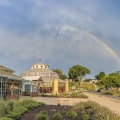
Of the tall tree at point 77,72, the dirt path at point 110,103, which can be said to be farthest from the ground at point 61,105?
the tall tree at point 77,72

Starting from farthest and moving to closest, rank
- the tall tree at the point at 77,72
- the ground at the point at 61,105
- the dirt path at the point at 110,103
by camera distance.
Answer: the tall tree at the point at 77,72, the dirt path at the point at 110,103, the ground at the point at 61,105

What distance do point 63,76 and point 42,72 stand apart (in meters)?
43.9

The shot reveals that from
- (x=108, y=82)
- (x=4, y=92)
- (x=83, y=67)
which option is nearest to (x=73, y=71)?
(x=83, y=67)

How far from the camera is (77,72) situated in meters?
96.6

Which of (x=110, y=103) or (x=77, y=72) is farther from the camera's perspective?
(x=77, y=72)

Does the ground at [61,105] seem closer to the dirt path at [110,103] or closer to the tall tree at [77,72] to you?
the dirt path at [110,103]

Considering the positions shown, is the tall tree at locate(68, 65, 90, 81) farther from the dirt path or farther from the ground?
the ground

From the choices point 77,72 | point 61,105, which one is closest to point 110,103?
point 61,105

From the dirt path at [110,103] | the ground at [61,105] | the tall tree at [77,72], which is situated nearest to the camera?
the ground at [61,105]

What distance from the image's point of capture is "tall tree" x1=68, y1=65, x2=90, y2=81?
96250 mm

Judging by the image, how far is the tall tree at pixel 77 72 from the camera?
96250 millimetres

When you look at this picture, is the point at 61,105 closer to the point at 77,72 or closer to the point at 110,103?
the point at 110,103

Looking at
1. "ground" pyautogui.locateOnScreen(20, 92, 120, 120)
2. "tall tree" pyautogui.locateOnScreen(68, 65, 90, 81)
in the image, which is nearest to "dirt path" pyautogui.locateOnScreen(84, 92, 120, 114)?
"ground" pyautogui.locateOnScreen(20, 92, 120, 120)

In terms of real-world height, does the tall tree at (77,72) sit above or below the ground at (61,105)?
above
